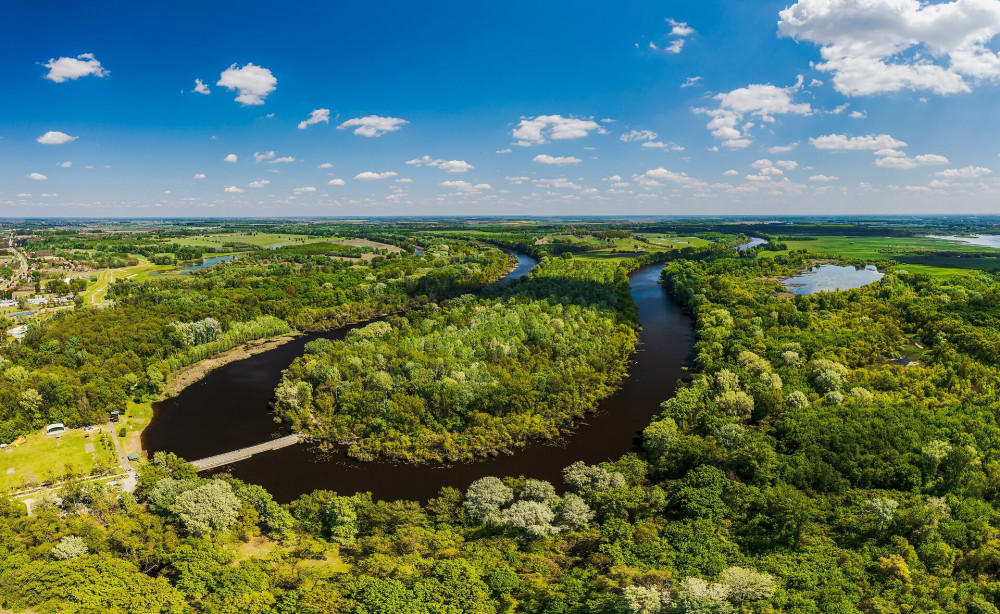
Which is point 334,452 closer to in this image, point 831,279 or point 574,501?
point 574,501

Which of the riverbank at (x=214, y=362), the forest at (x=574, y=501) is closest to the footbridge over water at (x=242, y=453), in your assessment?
the forest at (x=574, y=501)

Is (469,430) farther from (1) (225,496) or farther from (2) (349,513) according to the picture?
(1) (225,496)

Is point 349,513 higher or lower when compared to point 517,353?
lower

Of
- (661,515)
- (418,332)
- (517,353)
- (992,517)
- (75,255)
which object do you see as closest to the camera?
(992,517)

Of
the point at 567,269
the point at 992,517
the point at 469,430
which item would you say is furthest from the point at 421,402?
the point at 567,269

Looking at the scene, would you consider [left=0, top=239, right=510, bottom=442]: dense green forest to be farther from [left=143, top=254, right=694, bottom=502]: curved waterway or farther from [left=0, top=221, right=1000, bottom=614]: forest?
[left=143, top=254, right=694, bottom=502]: curved waterway

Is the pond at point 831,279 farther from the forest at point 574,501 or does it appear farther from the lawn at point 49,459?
the lawn at point 49,459
